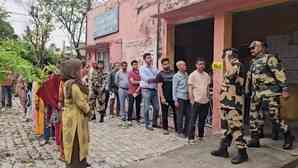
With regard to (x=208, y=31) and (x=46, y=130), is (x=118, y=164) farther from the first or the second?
(x=208, y=31)

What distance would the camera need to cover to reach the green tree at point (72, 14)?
24.4m

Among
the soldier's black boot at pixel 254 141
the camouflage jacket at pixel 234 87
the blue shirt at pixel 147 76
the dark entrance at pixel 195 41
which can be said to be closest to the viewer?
the camouflage jacket at pixel 234 87

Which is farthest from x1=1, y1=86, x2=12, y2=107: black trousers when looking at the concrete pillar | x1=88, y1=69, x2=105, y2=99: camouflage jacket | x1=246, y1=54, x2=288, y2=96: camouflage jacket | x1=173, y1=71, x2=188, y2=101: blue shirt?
x1=246, y1=54, x2=288, y2=96: camouflage jacket

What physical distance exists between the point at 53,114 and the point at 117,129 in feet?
7.56

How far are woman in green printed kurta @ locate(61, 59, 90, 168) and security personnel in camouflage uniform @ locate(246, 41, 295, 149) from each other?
2.84 m

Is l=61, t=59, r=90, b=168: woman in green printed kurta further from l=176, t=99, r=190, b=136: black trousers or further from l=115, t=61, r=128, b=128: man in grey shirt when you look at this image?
l=115, t=61, r=128, b=128: man in grey shirt

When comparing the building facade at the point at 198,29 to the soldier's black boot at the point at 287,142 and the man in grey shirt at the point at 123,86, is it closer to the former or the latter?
the man in grey shirt at the point at 123,86

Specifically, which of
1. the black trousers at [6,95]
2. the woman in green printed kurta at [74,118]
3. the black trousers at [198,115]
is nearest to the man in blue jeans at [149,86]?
the black trousers at [198,115]

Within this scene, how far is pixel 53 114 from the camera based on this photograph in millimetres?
7891

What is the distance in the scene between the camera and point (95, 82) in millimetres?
10938

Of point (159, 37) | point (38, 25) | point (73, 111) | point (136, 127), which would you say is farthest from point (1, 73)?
point (38, 25)

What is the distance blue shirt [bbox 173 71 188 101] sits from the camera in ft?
27.3

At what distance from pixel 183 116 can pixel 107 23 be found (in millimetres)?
7901

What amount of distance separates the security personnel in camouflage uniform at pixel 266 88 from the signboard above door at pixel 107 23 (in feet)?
28.0
